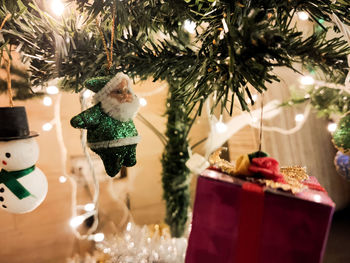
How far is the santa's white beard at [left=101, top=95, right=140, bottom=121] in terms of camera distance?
14.5 inches

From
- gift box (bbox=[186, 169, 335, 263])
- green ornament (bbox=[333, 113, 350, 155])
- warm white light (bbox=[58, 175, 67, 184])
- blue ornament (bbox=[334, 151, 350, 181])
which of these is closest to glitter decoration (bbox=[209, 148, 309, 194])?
gift box (bbox=[186, 169, 335, 263])

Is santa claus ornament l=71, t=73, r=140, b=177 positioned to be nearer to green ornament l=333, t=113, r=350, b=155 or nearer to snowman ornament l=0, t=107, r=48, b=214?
snowman ornament l=0, t=107, r=48, b=214

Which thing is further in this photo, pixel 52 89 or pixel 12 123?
pixel 52 89

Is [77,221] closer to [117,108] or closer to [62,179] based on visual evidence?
[62,179]

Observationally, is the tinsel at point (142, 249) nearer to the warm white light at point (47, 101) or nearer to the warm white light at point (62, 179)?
the warm white light at point (62, 179)

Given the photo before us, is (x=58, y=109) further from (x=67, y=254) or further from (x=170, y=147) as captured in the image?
(x=67, y=254)

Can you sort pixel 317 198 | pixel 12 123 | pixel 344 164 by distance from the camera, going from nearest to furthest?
pixel 317 198 < pixel 12 123 < pixel 344 164

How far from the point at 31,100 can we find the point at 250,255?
0.91 m

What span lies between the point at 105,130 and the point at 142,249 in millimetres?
449

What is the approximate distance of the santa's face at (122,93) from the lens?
364 mm

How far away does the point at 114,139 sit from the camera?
14.4 inches

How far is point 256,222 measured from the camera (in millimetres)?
311

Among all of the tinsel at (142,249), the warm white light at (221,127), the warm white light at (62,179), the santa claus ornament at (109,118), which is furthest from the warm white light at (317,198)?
the warm white light at (62,179)

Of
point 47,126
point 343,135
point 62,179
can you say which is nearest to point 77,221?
point 62,179
